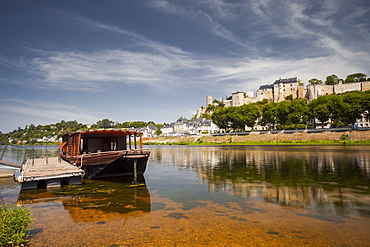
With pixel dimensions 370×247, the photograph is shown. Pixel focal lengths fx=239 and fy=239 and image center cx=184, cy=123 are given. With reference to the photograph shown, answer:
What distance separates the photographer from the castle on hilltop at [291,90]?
111 metres

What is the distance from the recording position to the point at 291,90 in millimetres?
128625

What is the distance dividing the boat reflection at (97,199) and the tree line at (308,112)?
66.0 m

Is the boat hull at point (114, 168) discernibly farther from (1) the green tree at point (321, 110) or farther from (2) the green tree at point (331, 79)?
(2) the green tree at point (331, 79)

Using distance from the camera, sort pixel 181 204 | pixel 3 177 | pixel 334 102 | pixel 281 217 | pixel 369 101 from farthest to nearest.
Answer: pixel 334 102 → pixel 369 101 → pixel 3 177 → pixel 181 204 → pixel 281 217

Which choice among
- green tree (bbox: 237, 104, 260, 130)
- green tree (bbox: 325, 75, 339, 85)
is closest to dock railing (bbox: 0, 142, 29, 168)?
green tree (bbox: 237, 104, 260, 130)

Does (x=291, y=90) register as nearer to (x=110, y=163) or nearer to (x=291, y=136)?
(x=291, y=136)

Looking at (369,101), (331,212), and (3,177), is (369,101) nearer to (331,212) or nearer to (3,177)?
(331,212)

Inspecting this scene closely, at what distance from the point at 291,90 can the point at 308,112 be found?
201 ft

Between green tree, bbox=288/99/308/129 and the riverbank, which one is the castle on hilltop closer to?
green tree, bbox=288/99/308/129

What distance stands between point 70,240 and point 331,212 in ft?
32.0

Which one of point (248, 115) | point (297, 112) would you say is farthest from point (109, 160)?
point (248, 115)

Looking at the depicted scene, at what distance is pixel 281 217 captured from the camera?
9.17m

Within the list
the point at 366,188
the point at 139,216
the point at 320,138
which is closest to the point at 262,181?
the point at 366,188

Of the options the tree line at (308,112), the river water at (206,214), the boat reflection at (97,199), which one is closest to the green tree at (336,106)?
the tree line at (308,112)
